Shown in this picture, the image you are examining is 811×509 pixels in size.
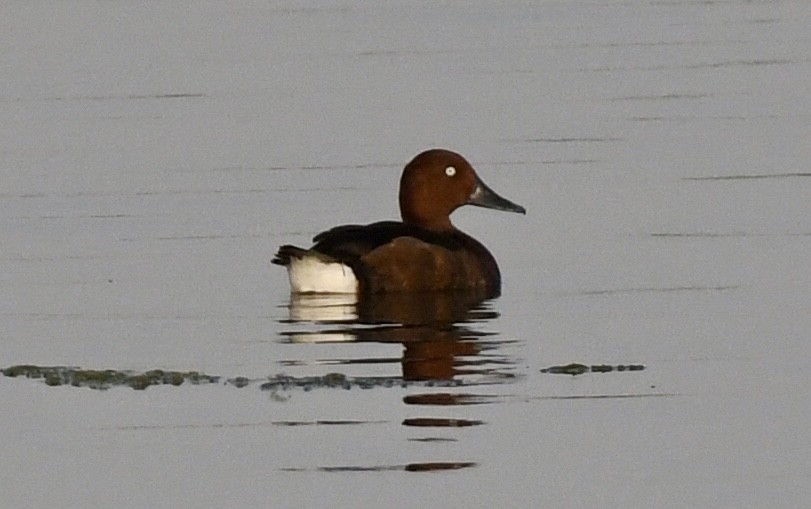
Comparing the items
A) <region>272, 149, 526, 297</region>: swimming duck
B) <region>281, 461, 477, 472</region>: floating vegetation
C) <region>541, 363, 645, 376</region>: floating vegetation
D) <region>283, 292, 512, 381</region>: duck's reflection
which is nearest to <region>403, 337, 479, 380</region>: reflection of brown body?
<region>283, 292, 512, 381</region>: duck's reflection

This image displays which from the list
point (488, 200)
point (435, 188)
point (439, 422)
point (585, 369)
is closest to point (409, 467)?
point (439, 422)

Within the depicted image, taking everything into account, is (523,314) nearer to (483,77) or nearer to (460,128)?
(460,128)

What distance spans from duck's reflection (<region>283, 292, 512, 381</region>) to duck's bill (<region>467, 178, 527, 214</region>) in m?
1.01

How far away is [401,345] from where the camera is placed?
1196 centimetres

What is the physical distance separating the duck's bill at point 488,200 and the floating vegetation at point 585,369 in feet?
11.9

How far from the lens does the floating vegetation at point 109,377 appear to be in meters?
11.0

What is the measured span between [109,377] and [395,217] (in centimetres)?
528

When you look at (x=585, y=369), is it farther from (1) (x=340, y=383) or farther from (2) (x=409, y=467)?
(2) (x=409, y=467)

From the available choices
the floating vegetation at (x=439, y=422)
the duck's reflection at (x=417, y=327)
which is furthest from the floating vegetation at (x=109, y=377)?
the floating vegetation at (x=439, y=422)

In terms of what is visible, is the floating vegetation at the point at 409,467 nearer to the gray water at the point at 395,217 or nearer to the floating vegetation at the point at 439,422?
the gray water at the point at 395,217

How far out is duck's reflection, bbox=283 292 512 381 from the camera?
37.0ft

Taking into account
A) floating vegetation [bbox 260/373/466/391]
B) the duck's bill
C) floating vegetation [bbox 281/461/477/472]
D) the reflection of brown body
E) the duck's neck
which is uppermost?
the duck's bill

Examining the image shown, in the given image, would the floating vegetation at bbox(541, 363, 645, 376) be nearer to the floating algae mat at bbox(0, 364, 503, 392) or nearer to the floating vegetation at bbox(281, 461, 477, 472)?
the floating algae mat at bbox(0, 364, 503, 392)

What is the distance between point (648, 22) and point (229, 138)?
6.97 metres
